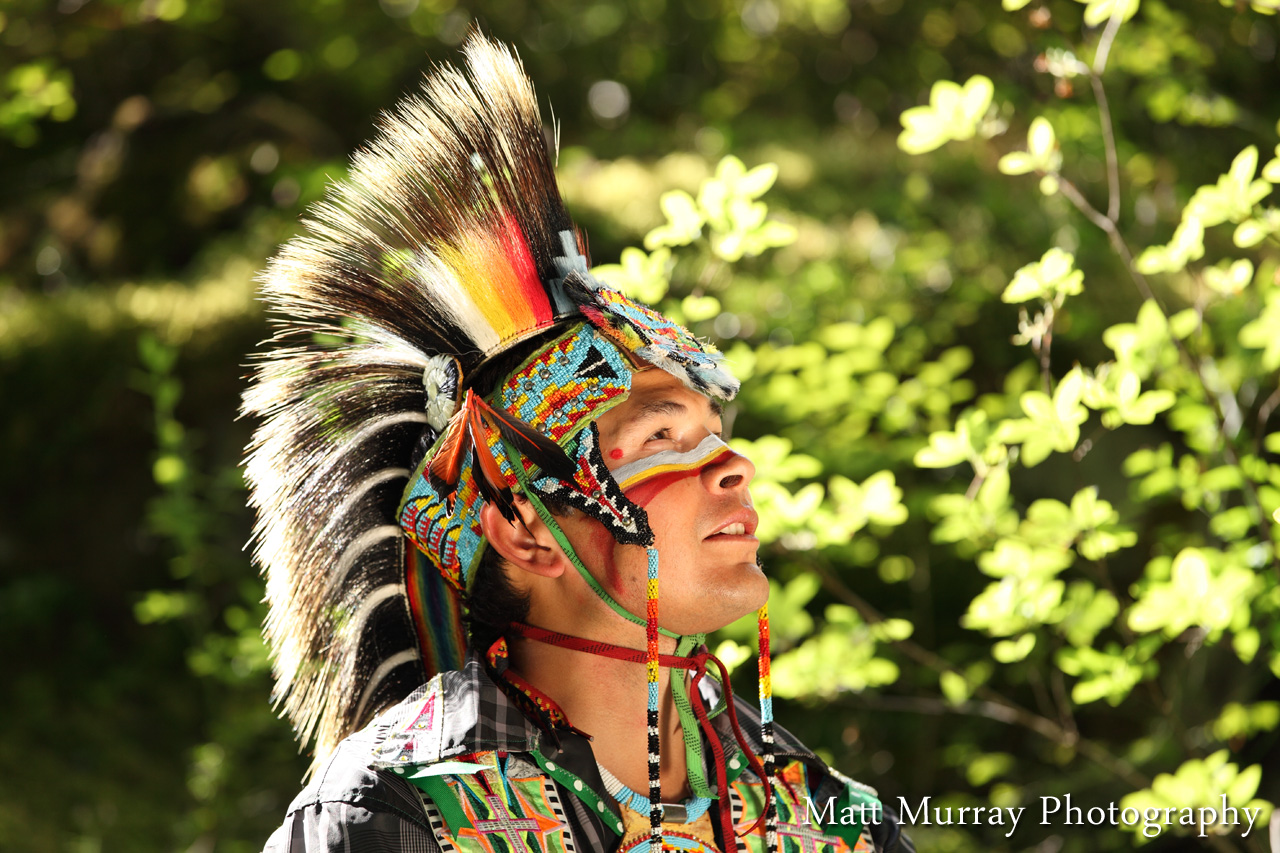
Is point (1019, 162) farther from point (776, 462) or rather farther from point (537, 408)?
point (537, 408)

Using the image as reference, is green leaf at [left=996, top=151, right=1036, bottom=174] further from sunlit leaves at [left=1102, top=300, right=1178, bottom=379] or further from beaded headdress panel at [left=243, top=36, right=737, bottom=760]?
beaded headdress panel at [left=243, top=36, right=737, bottom=760]

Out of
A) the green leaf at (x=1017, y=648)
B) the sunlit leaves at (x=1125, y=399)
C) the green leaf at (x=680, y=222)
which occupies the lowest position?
the green leaf at (x=1017, y=648)

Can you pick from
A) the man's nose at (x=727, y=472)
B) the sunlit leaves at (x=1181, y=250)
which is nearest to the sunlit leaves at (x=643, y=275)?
the man's nose at (x=727, y=472)

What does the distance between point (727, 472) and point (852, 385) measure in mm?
1719

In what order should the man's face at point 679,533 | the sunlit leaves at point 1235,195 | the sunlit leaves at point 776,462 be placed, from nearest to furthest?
the man's face at point 679,533, the sunlit leaves at point 1235,195, the sunlit leaves at point 776,462

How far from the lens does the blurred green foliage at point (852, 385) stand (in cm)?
254

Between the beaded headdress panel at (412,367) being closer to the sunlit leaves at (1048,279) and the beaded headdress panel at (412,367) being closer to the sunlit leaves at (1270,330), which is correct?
the sunlit leaves at (1048,279)

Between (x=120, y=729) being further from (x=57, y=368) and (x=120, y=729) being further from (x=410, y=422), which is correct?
(x=410, y=422)

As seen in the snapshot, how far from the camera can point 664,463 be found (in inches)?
76.0

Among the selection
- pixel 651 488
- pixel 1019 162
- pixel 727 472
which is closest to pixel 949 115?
pixel 1019 162

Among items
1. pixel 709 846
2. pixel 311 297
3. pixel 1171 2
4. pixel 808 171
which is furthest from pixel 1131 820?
pixel 808 171

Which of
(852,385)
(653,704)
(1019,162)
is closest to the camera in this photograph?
(653,704)

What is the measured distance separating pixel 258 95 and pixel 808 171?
13.1 ft

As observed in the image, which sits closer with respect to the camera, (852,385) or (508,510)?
(508,510)
